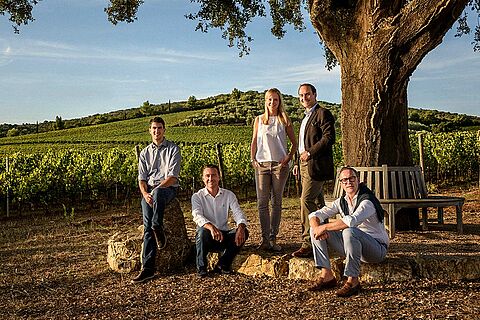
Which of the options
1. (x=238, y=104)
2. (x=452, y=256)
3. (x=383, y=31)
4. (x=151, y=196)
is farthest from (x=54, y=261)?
(x=238, y=104)

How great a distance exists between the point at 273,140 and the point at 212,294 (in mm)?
1727

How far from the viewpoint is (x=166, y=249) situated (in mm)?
6523

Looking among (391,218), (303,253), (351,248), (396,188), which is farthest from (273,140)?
(396,188)

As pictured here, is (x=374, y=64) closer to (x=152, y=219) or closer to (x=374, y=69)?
(x=374, y=69)

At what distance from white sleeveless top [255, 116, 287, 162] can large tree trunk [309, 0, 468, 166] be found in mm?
2829

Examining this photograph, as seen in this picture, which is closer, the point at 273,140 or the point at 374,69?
the point at 273,140

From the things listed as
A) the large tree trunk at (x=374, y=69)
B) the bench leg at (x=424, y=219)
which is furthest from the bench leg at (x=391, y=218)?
the bench leg at (x=424, y=219)

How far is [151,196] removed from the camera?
20.6ft

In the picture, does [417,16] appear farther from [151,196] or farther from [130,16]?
[130,16]

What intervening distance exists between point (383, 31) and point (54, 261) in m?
5.65

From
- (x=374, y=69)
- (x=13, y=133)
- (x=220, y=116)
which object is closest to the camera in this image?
(x=374, y=69)

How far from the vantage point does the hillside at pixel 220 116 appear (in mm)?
42781

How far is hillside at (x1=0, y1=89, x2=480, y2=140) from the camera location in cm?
4278

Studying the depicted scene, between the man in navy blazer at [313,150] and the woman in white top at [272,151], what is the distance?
185mm
